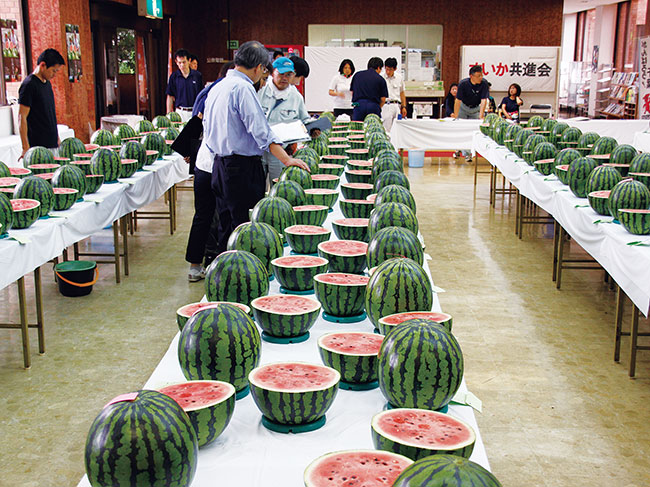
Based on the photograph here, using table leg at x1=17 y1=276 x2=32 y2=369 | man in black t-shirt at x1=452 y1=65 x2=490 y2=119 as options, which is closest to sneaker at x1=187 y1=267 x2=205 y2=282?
table leg at x1=17 y1=276 x2=32 y2=369

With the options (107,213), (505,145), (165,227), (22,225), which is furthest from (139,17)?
(22,225)

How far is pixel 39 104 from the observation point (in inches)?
240

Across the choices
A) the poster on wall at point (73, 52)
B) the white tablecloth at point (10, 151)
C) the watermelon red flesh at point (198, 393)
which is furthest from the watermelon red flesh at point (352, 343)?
the poster on wall at point (73, 52)

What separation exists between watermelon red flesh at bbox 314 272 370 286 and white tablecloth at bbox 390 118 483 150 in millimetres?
9005

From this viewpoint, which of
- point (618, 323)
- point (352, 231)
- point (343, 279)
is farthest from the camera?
point (618, 323)

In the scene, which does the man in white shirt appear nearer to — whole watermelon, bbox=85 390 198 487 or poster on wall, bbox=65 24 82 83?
poster on wall, bbox=65 24 82 83

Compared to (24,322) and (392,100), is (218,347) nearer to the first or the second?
(24,322)

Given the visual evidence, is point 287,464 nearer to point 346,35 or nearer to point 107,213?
point 107,213

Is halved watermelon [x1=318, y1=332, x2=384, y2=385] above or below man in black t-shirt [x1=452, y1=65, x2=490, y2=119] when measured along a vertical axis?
below

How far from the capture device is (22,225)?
12.0ft

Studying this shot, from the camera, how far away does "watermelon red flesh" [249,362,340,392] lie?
159cm

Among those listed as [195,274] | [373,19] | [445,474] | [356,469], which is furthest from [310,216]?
[373,19]

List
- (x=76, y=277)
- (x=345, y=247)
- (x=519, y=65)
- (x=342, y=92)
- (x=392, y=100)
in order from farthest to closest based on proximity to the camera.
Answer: (x=519, y=65) → (x=392, y=100) → (x=342, y=92) → (x=76, y=277) → (x=345, y=247)

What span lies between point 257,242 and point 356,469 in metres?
1.35
